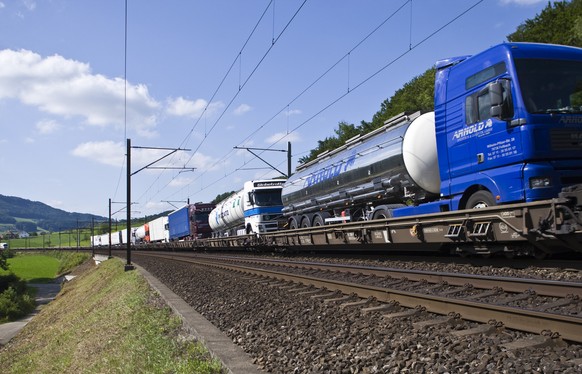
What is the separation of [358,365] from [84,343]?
21.6 feet

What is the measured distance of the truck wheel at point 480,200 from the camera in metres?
9.19

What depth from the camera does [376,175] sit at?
14727 millimetres

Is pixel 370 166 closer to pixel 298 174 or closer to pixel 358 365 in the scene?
pixel 298 174

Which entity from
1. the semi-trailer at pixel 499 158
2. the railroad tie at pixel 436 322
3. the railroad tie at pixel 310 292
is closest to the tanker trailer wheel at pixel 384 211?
the semi-trailer at pixel 499 158

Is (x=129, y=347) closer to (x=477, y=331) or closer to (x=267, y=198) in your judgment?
(x=477, y=331)

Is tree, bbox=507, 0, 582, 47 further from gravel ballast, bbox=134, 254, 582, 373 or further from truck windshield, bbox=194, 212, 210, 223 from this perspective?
gravel ballast, bbox=134, 254, 582, 373

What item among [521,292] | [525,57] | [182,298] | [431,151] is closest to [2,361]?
[182,298]

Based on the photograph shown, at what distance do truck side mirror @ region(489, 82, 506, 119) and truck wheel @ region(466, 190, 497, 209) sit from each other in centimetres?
153

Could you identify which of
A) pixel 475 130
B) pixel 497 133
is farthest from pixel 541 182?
pixel 475 130

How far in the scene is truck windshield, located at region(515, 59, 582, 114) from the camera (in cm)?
855

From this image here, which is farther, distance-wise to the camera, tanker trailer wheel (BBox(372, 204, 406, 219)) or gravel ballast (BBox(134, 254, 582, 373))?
tanker trailer wheel (BBox(372, 204, 406, 219))

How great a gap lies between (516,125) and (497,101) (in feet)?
1.74

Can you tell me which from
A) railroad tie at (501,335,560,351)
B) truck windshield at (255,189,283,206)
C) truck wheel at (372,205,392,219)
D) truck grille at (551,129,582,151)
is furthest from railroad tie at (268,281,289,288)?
truck windshield at (255,189,283,206)

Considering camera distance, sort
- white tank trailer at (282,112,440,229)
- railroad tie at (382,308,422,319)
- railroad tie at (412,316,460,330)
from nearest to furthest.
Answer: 1. railroad tie at (412,316,460,330)
2. railroad tie at (382,308,422,319)
3. white tank trailer at (282,112,440,229)
